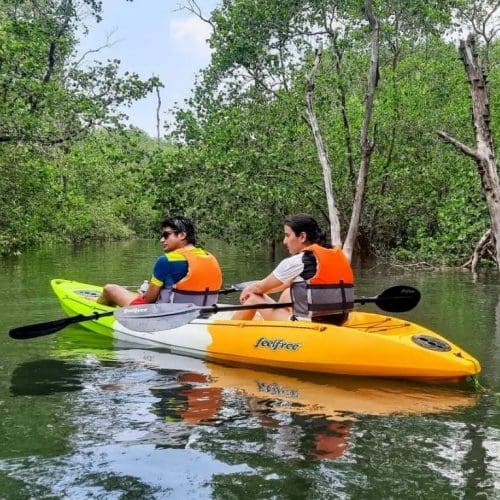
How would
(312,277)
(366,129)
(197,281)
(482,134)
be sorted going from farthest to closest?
(366,129)
(197,281)
(312,277)
(482,134)

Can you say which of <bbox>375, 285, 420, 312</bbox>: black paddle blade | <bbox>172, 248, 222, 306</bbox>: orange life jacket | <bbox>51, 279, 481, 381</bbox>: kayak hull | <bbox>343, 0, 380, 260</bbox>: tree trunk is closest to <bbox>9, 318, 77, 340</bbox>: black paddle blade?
<bbox>51, 279, 481, 381</bbox>: kayak hull

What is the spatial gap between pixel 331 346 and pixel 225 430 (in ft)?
4.48

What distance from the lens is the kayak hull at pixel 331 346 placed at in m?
4.46

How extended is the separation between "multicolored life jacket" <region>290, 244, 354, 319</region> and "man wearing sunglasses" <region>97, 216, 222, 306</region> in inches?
38.9

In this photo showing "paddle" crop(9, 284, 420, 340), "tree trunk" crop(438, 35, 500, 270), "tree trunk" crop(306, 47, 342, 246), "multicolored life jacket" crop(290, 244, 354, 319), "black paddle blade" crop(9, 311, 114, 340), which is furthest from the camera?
"tree trunk" crop(306, 47, 342, 246)

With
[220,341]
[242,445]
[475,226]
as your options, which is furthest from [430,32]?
[242,445]

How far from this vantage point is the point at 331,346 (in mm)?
4719

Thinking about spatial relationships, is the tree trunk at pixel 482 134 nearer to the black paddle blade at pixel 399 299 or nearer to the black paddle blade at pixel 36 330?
the black paddle blade at pixel 399 299

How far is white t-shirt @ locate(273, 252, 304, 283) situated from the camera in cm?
483

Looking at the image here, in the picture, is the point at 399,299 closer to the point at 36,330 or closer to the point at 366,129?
the point at 36,330

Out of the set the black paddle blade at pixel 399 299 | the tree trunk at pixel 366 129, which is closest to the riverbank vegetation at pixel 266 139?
the tree trunk at pixel 366 129

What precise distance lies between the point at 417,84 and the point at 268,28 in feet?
12.3

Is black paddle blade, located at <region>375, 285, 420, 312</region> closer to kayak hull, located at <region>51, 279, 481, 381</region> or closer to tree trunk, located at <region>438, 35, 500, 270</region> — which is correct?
kayak hull, located at <region>51, 279, 481, 381</region>

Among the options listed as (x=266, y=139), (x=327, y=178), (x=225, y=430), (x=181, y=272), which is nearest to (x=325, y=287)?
(x=181, y=272)
